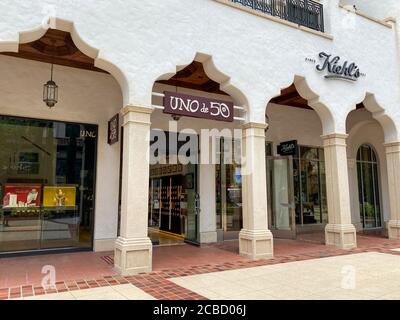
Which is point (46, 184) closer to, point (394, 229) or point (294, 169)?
point (294, 169)

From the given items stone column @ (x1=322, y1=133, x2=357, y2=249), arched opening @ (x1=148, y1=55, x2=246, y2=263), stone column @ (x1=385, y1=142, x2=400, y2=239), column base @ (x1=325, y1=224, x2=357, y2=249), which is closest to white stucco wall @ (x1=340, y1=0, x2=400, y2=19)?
stone column @ (x1=385, y1=142, x2=400, y2=239)

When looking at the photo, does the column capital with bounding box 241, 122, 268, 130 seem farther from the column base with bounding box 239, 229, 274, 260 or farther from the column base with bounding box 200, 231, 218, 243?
the column base with bounding box 200, 231, 218, 243

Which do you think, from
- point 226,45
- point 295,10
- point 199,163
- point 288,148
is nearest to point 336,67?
point 295,10

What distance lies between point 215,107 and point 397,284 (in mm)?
4418

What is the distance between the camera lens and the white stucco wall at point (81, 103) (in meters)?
7.53

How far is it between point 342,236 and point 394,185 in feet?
10.0

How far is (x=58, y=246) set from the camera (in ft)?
25.7

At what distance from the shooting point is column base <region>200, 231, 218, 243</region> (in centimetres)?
936

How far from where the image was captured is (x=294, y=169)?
11859 mm

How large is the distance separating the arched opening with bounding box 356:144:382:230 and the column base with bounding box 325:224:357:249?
4.93 m

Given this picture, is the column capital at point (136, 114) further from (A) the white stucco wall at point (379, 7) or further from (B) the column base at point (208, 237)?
(A) the white stucco wall at point (379, 7)

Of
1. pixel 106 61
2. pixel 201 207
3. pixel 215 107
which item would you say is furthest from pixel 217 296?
pixel 201 207

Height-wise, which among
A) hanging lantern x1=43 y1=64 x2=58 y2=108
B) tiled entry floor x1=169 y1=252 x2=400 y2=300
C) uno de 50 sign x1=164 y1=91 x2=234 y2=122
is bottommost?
tiled entry floor x1=169 y1=252 x2=400 y2=300

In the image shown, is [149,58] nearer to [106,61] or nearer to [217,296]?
[106,61]
